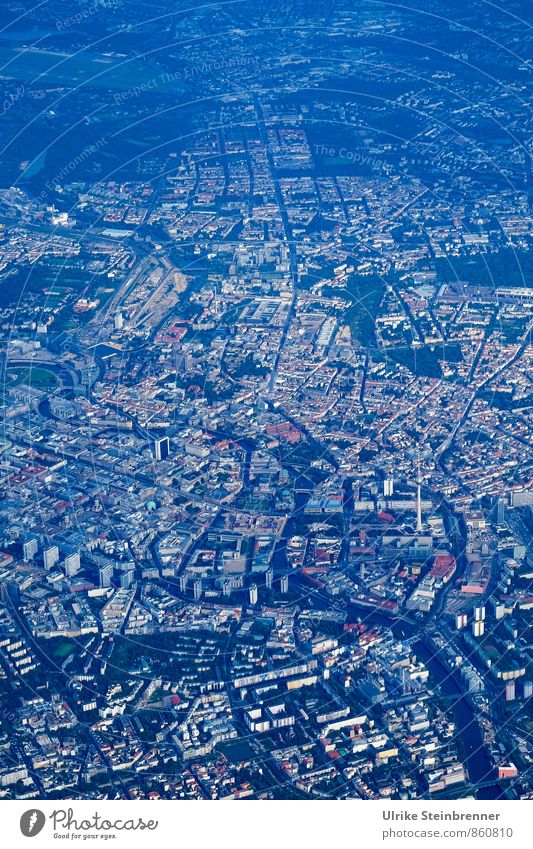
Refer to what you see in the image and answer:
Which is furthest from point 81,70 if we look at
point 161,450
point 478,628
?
point 478,628

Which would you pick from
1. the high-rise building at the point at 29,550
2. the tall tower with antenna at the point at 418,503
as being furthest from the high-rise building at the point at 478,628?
the high-rise building at the point at 29,550

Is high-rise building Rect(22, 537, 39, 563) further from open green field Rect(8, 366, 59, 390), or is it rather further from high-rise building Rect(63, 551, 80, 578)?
open green field Rect(8, 366, 59, 390)

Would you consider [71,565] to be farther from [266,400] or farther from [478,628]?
[266,400]

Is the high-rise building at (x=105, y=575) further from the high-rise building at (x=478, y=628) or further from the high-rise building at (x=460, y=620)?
the high-rise building at (x=478, y=628)

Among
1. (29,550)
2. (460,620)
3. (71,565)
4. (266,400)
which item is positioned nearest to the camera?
(460,620)

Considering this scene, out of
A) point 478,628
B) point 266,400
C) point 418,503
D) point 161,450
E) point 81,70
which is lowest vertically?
point 478,628

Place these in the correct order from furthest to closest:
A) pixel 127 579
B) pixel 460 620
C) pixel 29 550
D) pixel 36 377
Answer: pixel 36 377
pixel 29 550
pixel 127 579
pixel 460 620
